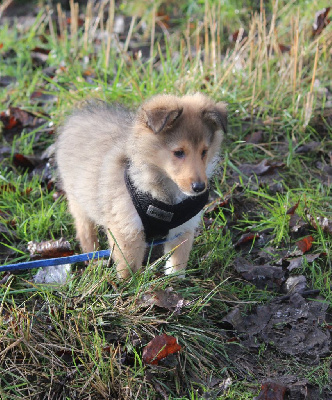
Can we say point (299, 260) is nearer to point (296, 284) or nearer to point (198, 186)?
point (296, 284)

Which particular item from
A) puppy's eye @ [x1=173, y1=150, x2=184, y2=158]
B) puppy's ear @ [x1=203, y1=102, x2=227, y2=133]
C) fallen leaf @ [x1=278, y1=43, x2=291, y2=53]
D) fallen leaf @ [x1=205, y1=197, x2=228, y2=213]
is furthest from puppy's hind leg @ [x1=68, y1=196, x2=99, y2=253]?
fallen leaf @ [x1=278, y1=43, x2=291, y2=53]

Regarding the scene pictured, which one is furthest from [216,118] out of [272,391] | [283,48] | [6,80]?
[6,80]

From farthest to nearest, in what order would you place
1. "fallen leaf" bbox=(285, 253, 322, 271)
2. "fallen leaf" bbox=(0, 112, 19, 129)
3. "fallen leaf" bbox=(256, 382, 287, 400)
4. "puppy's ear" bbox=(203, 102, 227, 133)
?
"fallen leaf" bbox=(0, 112, 19, 129) < "fallen leaf" bbox=(285, 253, 322, 271) < "puppy's ear" bbox=(203, 102, 227, 133) < "fallen leaf" bbox=(256, 382, 287, 400)

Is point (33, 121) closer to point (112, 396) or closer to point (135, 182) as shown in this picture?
point (135, 182)

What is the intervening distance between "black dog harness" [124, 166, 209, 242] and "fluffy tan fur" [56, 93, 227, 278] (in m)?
0.04

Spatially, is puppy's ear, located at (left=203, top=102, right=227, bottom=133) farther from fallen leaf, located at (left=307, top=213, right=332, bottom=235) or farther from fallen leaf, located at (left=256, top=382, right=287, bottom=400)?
fallen leaf, located at (left=256, top=382, right=287, bottom=400)

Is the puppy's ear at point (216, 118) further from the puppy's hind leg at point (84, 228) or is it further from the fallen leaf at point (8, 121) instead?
the fallen leaf at point (8, 121)

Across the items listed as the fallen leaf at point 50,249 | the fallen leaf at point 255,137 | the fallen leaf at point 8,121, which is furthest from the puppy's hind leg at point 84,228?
the fallen leaf at point 255,137

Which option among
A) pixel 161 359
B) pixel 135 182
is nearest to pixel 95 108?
pixel 135 182

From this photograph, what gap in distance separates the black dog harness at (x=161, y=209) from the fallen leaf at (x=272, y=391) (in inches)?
40.6

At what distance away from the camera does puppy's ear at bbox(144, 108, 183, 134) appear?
116 inches

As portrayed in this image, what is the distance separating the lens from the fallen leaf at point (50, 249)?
3852 mm

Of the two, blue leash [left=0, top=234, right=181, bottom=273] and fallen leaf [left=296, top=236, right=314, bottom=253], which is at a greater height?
blue leash [left=0, top=234, right=181, bottom=273]

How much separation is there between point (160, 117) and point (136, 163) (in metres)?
0.36
